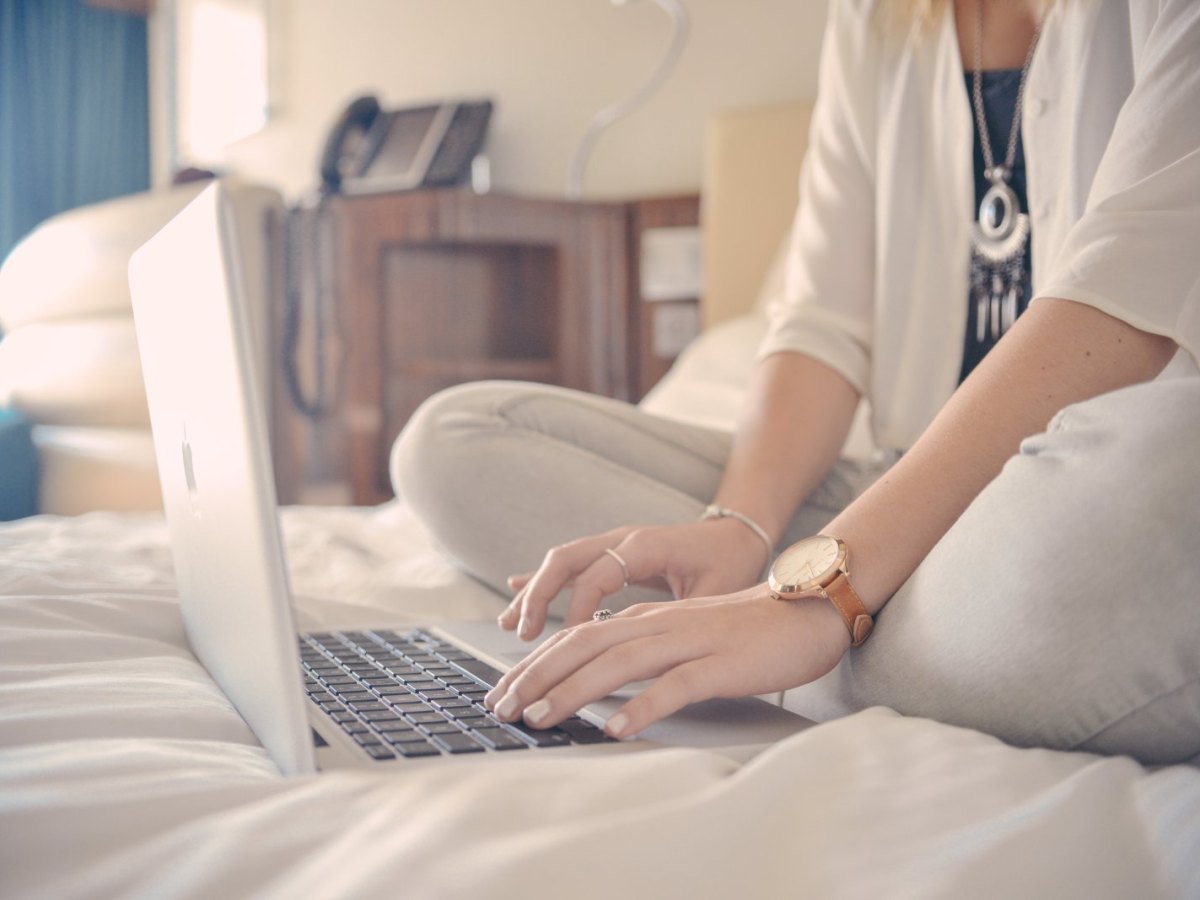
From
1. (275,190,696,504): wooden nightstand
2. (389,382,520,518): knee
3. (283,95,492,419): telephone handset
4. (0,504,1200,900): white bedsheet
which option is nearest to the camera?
(0,504,1200,900): white bedsheet

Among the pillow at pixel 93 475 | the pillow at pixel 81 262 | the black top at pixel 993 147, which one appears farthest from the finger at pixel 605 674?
the pillow at pixel 81 262

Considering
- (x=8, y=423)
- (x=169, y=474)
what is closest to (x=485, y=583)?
(x=169, y=474)

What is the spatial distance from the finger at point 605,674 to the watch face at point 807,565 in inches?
3.0

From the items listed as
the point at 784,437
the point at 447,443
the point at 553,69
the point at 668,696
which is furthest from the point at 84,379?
the point at 668,696

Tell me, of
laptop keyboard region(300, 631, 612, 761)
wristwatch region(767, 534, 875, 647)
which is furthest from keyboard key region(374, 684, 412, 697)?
wristwatch region(767, 534, 875, 647)

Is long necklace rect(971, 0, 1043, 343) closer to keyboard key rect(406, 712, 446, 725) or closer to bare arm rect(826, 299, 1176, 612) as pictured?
bare arm rect(826, 299, 1176, 612)

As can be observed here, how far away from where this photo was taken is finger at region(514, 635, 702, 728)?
57 centimetres

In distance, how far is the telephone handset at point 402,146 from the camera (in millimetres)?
2518

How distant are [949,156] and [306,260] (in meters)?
1.89

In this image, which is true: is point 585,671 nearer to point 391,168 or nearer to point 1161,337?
point 1161,337

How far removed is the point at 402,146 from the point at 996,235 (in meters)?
1.80

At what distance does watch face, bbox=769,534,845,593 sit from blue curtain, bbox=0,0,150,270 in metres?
4.01

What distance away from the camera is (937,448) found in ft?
2.37

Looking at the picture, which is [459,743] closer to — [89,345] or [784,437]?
[784,437]
